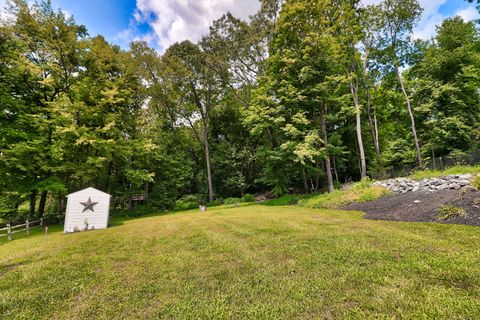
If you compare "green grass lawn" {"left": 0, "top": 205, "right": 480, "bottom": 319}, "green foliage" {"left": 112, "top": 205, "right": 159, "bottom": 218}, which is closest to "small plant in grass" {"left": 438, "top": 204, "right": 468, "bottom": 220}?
"green grass lawn" {"left": 0, "top": 205, "right": 480, "bottom": 319}

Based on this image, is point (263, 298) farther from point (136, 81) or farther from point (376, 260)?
point (136, 81)

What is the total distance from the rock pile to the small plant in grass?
7.85ft

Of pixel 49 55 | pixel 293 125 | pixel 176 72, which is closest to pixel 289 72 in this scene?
pixel 293 125

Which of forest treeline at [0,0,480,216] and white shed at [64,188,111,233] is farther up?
forest treeline at [0,0,480,216]

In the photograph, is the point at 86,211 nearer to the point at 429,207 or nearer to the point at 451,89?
the point at 429,207

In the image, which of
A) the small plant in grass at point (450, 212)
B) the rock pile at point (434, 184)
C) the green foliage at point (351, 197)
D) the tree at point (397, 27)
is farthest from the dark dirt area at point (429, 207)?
the tree at point (397, 27)

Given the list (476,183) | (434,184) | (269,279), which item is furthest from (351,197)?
(269,279)

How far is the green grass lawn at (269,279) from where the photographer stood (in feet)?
8.05

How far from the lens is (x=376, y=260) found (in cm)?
359

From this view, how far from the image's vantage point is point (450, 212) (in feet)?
19.5

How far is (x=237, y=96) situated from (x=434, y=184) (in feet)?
60.5

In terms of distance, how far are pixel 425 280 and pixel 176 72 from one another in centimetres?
2368

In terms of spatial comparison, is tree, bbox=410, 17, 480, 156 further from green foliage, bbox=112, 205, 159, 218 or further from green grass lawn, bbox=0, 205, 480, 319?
green foliage, bbox=112, 205, 159, 218

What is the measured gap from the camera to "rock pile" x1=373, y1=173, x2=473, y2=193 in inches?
316
